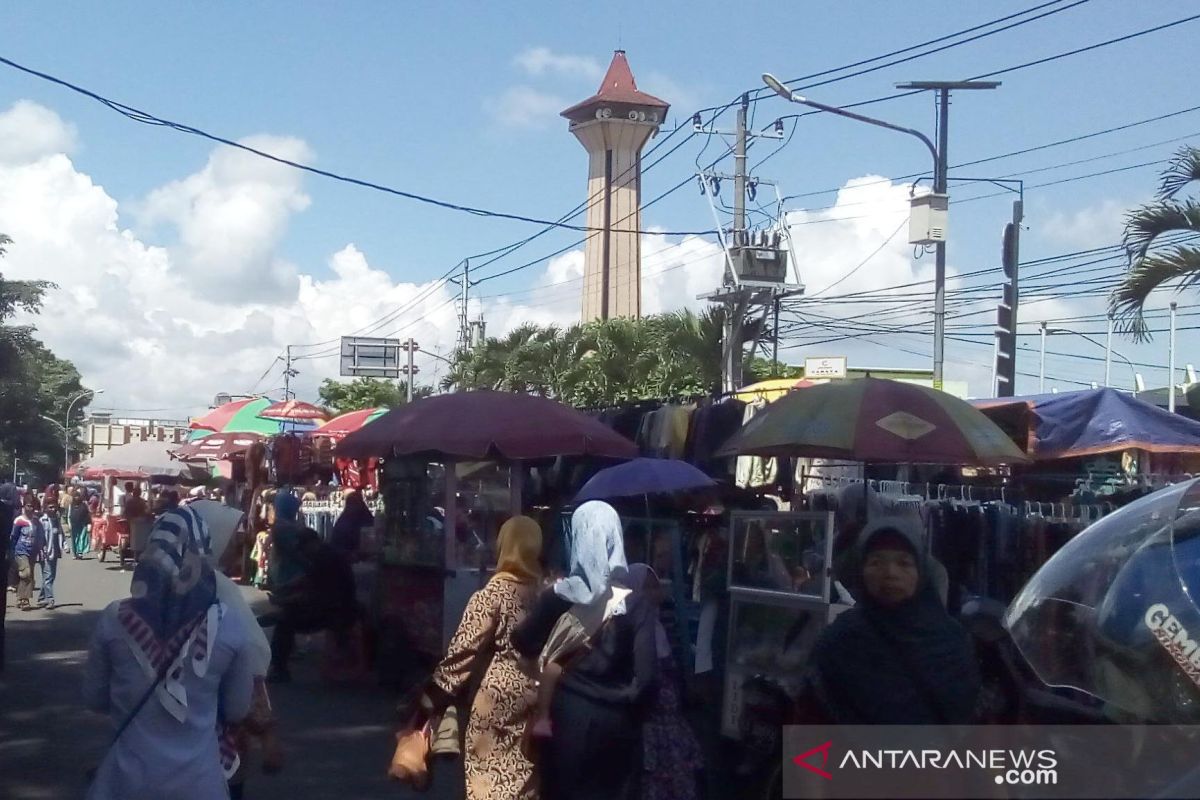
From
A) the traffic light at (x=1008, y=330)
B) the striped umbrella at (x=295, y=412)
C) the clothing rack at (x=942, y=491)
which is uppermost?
the traffic light at (x=1008, y=330)

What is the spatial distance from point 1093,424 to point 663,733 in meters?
6.71

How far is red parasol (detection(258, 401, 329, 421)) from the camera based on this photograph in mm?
23172

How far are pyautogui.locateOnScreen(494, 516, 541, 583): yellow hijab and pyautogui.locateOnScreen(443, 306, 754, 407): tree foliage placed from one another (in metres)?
16.1

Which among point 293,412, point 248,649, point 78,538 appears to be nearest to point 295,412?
point 293,412

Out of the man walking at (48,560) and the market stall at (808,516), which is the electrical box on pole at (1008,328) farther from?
the man walking at (48,560)

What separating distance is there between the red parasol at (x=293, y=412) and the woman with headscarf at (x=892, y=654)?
20004 millimetres

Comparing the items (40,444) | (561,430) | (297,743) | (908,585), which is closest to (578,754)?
(908,585)

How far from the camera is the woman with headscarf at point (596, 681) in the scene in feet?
16.5

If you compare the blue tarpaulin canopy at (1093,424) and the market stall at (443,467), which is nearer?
the blue tarpaulin canopy at (1093,424)

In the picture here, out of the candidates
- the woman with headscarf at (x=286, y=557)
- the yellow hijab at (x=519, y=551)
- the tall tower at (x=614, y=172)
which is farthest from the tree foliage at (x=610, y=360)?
the tall tower at (x=614, y=172)

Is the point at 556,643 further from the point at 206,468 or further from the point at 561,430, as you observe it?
the point at 206,468

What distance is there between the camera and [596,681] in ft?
16.6

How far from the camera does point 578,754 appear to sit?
4.99 metres

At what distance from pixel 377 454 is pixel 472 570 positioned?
1.37 meters
